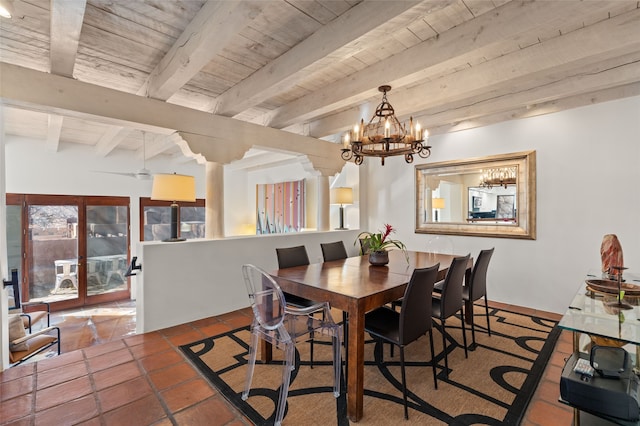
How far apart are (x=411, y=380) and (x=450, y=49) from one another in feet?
8.10

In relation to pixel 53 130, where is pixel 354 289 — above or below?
below

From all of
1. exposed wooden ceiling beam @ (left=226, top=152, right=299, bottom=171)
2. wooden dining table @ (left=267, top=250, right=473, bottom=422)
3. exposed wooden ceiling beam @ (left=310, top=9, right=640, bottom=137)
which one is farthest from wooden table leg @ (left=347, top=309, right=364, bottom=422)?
exposed wooden ceiling beam @ (left=226, top=152, right=299, bottom=171)

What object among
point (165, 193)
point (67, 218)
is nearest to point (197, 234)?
point (67, 218)

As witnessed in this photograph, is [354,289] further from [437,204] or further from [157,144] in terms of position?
[157,144]

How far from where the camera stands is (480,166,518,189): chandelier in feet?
12.5

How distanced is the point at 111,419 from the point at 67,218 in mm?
5383

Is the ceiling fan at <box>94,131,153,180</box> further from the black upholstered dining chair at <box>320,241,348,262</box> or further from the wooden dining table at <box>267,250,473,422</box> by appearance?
the wooden dining table at <box>267,250,473,422</box>

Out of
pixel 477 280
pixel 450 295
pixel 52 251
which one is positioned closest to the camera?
pixel 450 295

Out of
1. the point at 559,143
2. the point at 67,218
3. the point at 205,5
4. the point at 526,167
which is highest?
the point at 205,5

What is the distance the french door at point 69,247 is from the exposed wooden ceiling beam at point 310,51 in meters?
4.51

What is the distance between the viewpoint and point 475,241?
4.19m

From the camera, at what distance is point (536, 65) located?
2.42 meters

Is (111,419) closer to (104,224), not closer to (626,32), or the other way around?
(626,32)

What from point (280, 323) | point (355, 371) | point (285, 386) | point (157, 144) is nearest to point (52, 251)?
point (157, 144)
